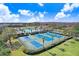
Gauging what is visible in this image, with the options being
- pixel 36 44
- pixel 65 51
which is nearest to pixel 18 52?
pixel 36 44

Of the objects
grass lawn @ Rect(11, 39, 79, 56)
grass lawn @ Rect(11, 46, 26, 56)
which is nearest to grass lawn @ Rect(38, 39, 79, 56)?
grass lawn @ Rect(11, 39, 79, 56)

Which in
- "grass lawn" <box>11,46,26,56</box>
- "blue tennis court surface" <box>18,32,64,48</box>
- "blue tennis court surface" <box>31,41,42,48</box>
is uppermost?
"blue tennis court surface" <box>18,32,64,48</box>

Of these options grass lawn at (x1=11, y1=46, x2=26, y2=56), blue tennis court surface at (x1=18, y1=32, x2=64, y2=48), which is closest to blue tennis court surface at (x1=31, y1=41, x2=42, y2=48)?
blue tennis court surface at (x1=18, y1=32, x2=64, y2=48)

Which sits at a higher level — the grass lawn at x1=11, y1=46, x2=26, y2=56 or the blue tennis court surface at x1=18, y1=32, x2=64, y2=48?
the blue tennis court surface at x1=18, y1=32, x2=64, y2=48

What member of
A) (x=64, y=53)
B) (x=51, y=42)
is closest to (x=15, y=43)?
(x=51, y=42)

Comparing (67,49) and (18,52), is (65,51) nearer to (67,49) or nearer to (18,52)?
(67,49)

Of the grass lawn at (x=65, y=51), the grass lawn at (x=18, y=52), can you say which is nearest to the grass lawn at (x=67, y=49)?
the grass lawn at (x=65, y=51)

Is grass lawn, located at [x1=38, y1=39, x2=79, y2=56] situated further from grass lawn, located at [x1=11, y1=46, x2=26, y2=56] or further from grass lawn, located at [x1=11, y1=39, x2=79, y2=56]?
grass lawn, located at [x1=11, y1=46, x2=26, y2=56]

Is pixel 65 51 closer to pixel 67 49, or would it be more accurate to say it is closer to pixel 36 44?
pixel 67 49

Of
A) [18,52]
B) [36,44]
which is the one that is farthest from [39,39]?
[18,52]

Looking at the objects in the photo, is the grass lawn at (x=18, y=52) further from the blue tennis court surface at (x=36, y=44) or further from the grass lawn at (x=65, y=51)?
the blue tennis court surface at (x=36, y=44)

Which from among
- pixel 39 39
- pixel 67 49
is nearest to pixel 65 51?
pixel 67 49

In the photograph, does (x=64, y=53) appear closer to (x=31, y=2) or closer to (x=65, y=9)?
(x=65, y=9)
